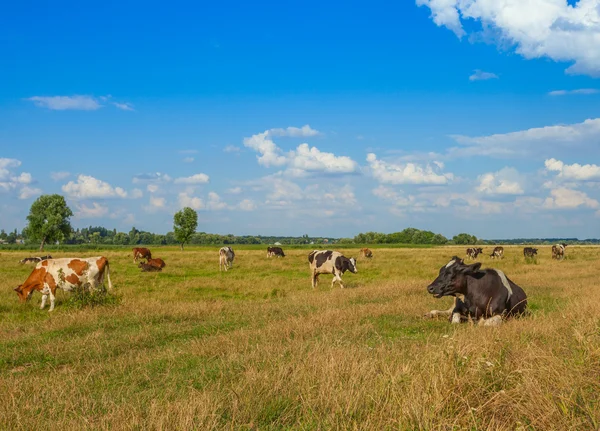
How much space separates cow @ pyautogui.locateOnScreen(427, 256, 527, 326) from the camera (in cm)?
1010

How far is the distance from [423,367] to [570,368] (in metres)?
1.48

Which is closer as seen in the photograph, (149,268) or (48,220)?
(149,268)

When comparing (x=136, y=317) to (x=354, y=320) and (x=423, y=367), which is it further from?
(x=423, y=367)

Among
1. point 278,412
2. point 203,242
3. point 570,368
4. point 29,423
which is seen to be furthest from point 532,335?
point 203,242

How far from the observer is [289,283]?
22.1 metres

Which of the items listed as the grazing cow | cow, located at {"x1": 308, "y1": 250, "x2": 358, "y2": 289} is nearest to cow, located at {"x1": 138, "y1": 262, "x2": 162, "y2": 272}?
the grazing cow

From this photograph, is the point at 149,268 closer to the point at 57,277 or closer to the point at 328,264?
the point at 328,264

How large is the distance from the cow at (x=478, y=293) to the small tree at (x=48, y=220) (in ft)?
265

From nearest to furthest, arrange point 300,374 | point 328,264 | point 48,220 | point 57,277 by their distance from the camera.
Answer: point 300,374 < point 57,277 < point 328,264 < point 48,220

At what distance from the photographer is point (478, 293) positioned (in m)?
10.3

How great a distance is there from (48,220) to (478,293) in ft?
269

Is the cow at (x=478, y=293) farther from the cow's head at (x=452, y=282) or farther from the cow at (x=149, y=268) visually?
the cow at (x=149, y=268)

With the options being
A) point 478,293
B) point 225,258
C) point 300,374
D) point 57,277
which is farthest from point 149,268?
point 300,374

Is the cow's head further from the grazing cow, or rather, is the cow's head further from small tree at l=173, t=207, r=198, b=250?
small tree at l=173, t=207, r=198, b=250
